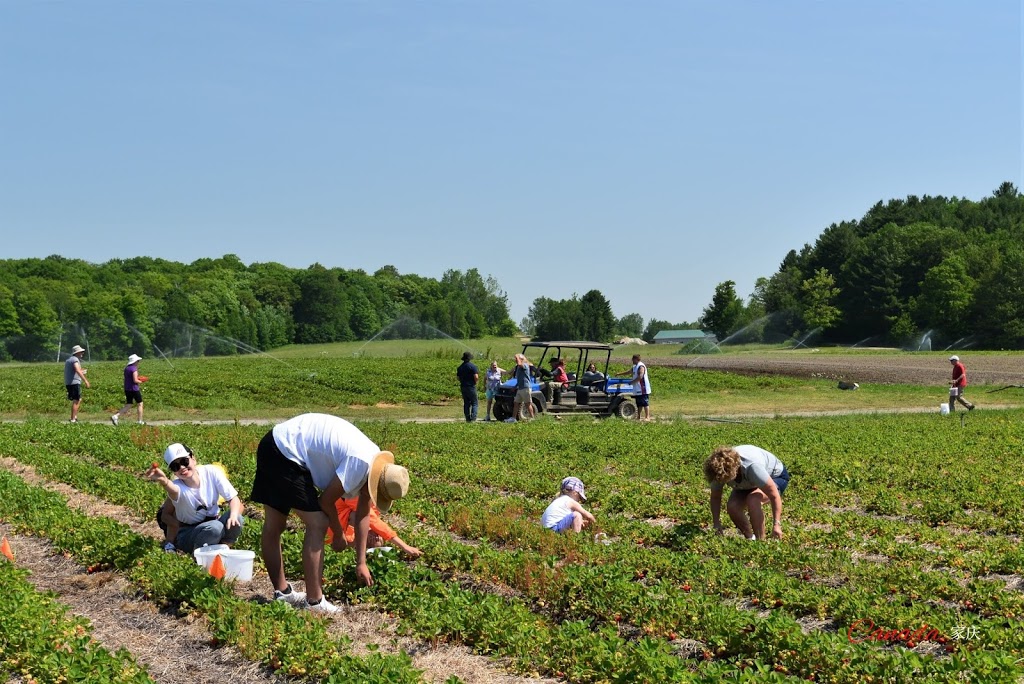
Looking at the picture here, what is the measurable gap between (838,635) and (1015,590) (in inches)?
97.6

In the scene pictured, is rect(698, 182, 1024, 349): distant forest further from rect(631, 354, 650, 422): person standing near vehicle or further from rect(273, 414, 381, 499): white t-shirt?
rect(273, 414, 381, 499): white t-shirt

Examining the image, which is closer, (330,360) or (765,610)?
(765,610)

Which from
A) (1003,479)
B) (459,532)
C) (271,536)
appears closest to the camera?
(271,536)

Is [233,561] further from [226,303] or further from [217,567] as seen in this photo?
[226,303]

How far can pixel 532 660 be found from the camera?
682 cm

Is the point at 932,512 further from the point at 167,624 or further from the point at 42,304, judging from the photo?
the point at 42,304

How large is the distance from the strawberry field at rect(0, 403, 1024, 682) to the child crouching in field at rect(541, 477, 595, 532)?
284 millimetres

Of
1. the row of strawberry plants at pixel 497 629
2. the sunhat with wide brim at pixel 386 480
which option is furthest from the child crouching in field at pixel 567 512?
the sunhat with wide brim at pixel 386 480

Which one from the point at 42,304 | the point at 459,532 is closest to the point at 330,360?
the point at 459,532

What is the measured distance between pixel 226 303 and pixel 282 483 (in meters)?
110

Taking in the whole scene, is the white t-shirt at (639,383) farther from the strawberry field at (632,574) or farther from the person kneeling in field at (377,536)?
the person kneeling in field at (377,536)

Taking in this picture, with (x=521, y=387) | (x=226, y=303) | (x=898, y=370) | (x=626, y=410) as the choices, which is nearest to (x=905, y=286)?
(x=898, y=370)

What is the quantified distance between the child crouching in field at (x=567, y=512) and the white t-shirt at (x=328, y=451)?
3590 millimetres

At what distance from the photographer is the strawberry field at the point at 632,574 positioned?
658cm
